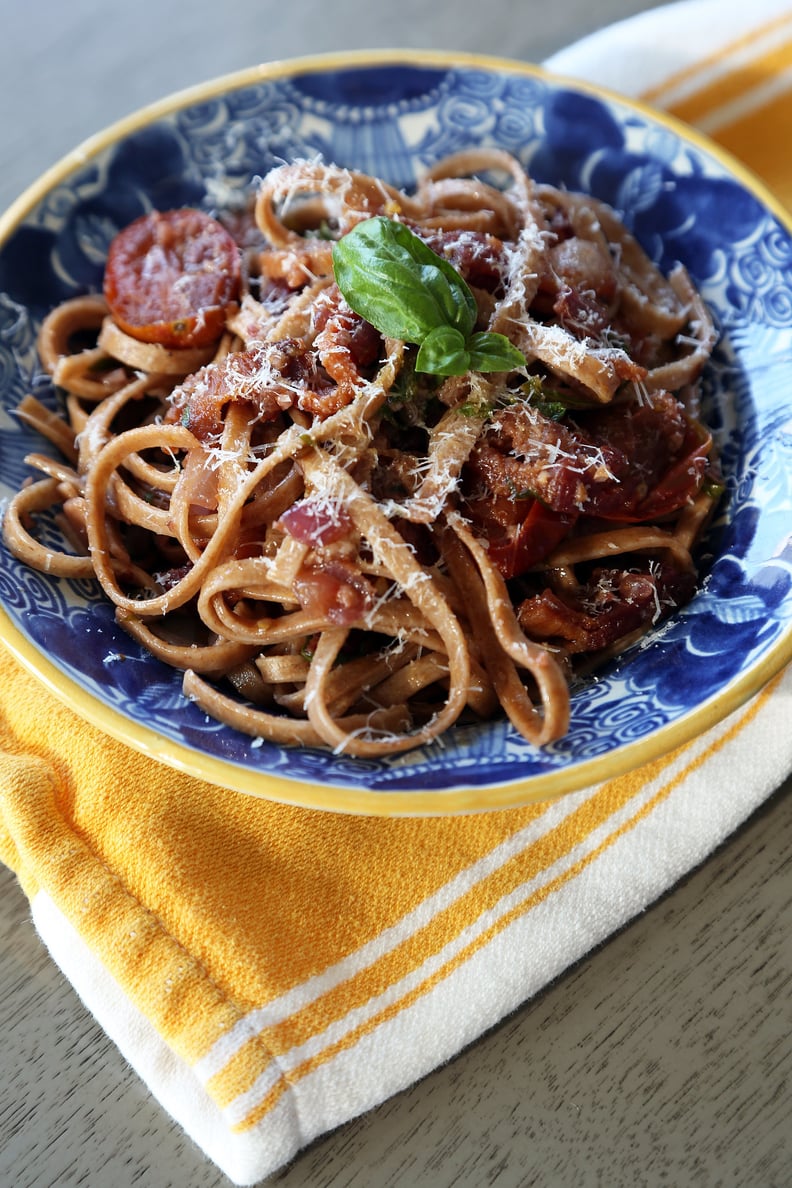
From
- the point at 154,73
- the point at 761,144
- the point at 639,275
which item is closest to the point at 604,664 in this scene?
the point at 639,275

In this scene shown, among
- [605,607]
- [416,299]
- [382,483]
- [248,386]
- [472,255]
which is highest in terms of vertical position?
[472,255]

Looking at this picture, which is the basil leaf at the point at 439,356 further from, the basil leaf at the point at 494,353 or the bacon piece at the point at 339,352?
the bacon piece at the point at 339,352

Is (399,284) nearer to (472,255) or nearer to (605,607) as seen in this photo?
(472,255)

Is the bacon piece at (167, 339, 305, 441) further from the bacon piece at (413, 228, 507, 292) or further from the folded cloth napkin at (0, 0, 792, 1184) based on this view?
the folded cloth napkin at (0, 0, 792, 1184)

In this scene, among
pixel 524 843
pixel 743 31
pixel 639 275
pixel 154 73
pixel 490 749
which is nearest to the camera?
pixel 490 749

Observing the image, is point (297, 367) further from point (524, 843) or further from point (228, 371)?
point (524, 843)

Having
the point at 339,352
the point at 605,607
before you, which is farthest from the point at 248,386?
the point at 605,607

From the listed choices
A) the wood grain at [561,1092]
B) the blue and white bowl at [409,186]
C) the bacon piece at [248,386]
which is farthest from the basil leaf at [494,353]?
the wood grain at [561,1092]
